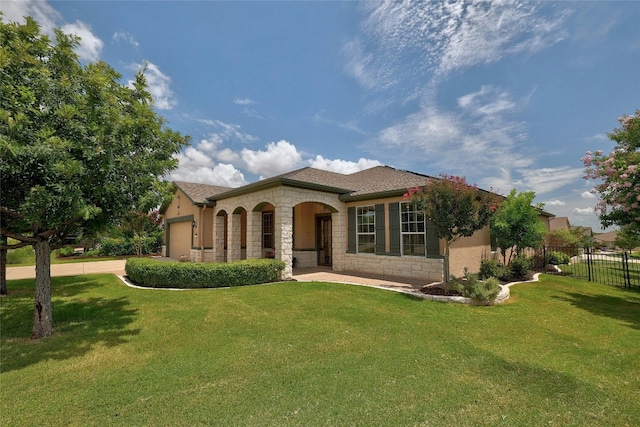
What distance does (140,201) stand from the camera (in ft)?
18.0

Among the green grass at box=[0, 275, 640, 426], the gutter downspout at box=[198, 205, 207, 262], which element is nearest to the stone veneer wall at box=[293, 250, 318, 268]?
the gutter downspout at box=[198, 205, 207, 262]

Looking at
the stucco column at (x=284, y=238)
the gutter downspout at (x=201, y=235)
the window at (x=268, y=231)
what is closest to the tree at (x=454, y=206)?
the stucco column at (x=284, y=238)

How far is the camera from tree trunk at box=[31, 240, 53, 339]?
17.8 ft

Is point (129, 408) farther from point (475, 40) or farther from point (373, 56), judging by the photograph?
point (475, 40)

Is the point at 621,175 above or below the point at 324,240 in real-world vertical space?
above

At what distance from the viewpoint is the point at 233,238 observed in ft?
47.8

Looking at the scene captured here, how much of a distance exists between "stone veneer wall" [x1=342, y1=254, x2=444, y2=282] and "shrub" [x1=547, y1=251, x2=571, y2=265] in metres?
11.6

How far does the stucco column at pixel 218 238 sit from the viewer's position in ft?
54.1

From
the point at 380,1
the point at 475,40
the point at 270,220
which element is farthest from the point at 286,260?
the point at 475,40

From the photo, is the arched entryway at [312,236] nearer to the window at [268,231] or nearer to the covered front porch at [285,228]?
the covered front porch at [285,228]

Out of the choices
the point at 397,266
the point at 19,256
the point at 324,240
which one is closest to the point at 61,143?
the point at 397,266

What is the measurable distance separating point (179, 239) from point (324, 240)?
37.5ft

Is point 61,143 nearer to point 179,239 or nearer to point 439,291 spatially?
point 439,291

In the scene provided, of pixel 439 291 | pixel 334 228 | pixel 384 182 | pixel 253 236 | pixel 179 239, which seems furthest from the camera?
pixel 179 239
